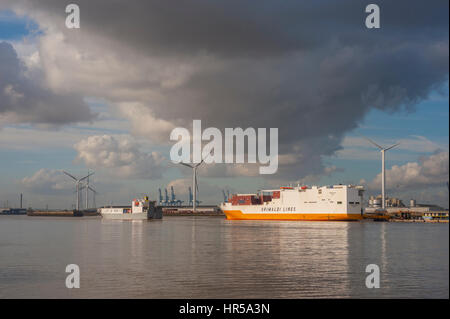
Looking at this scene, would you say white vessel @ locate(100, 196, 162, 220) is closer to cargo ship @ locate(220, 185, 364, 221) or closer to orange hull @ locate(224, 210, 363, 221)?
orange hull @ locate(224, 210, 363, 221)

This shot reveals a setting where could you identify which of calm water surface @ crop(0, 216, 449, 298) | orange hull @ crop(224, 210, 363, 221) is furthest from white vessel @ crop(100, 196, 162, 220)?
calm water surface @ crop(0, 216, 449, 298)

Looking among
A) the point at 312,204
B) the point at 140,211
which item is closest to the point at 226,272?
the point at 312,204

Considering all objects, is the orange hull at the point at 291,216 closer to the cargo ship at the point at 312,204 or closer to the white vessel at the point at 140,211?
the cargo ship at the point at 312,204

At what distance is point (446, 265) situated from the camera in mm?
35688

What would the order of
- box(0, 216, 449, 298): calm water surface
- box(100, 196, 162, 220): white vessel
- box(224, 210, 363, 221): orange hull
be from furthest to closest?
box(100, 196, 162, 220): white vessel → box(224, 210, 363, 221): orange hull → box(0, 216, 449, 298): calm water surface

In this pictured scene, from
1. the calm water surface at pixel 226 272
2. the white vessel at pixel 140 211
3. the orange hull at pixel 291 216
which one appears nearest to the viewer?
the calm water surface at pixel 226 272

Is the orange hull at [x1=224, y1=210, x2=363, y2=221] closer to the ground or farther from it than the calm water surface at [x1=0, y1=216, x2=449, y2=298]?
closer to the ground

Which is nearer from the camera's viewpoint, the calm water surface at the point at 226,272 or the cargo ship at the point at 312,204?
the calm water surface at the point at 226,272

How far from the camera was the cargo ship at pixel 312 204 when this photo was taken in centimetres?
12319

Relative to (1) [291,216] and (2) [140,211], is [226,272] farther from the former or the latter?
(2) [140,211]

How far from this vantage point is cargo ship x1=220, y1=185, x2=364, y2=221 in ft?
404

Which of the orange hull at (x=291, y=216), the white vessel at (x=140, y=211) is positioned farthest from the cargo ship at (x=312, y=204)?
the white vessel at (x=140, y=211)
